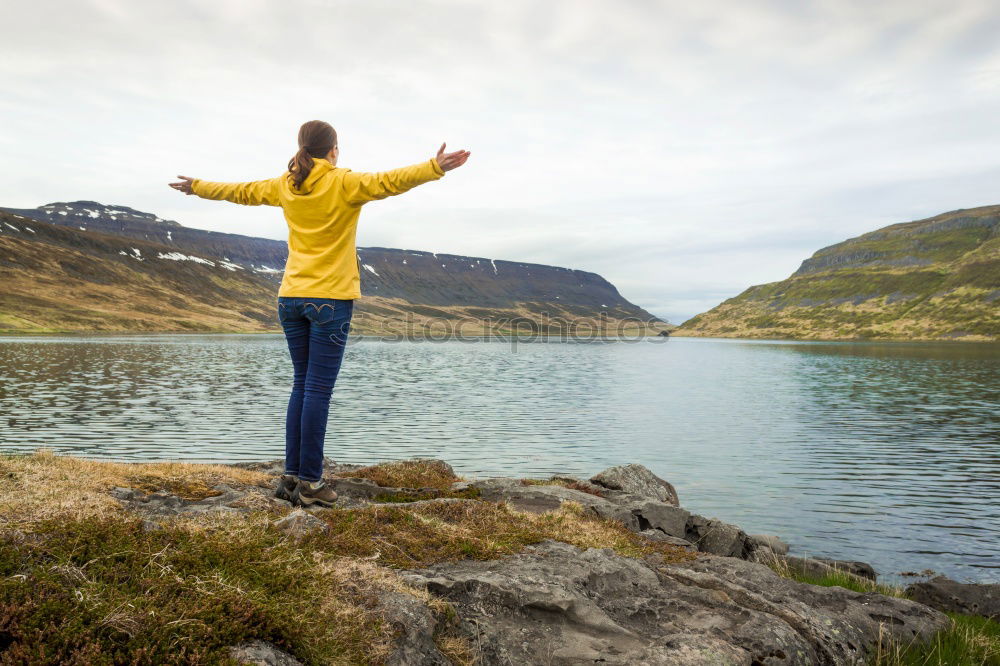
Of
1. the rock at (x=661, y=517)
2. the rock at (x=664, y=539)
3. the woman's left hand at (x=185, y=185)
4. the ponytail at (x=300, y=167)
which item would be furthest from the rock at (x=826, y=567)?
the woman's left hand at (x=185, y=185)

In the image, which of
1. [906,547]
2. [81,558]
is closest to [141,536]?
[81,558]

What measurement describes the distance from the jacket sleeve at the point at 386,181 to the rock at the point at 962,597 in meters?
11.7

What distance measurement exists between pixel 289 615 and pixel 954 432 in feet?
130

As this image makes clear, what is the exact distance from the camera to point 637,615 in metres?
6.22

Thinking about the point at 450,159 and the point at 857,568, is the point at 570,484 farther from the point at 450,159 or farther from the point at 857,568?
the point at 450,159

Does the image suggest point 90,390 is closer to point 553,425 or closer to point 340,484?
point 553,425

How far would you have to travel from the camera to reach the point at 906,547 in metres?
16.5

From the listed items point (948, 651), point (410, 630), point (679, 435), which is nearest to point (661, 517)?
point (948, 651)

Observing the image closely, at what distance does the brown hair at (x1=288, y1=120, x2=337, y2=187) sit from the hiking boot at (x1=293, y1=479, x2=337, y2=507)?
13.3 feet

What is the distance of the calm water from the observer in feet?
62.3

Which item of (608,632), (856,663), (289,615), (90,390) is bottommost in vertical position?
(90,390)

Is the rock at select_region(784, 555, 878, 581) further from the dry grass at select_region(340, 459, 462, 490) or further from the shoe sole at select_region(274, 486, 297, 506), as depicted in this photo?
the shoe sole at select_region(274, 486, 297, 506)

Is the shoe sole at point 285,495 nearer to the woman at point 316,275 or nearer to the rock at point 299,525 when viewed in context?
the woman at point 316,275

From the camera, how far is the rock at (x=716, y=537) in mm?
12988
